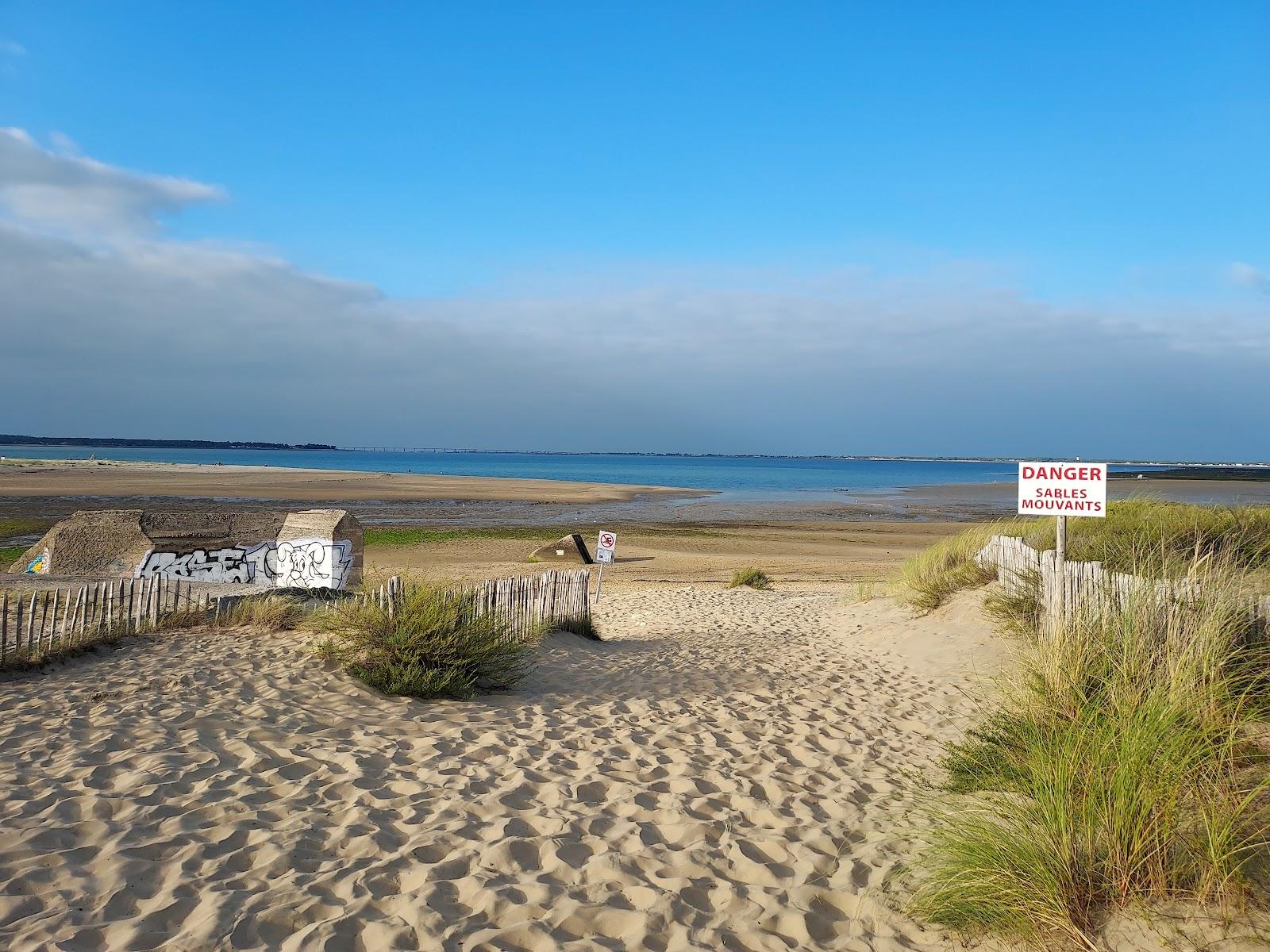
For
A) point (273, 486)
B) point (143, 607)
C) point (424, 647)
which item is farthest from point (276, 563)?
point (273, 486)

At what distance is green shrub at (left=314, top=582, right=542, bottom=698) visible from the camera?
7.42 m

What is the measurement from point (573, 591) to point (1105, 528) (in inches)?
310

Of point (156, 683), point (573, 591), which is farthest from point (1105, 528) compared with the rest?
point (156, 683)

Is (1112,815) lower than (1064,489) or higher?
lower

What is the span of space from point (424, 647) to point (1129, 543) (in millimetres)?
9321

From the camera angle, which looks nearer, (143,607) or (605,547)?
(143,607)

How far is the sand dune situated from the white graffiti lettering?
6909 mm

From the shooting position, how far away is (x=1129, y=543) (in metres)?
11.0

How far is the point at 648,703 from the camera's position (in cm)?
774

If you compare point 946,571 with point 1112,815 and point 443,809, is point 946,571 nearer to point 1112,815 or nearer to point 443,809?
point 1112,815

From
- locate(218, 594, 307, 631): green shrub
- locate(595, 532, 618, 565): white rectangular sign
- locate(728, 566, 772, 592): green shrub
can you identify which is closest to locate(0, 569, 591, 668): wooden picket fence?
locate(218, 594, 307, 631): green shrub

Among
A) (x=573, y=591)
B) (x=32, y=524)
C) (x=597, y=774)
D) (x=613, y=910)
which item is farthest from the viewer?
(x=32, y=524)

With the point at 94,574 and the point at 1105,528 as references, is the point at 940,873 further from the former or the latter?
the point at 94,574

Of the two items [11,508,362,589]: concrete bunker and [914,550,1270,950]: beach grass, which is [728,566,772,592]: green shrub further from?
[914,550,1270,950]: beach grass
